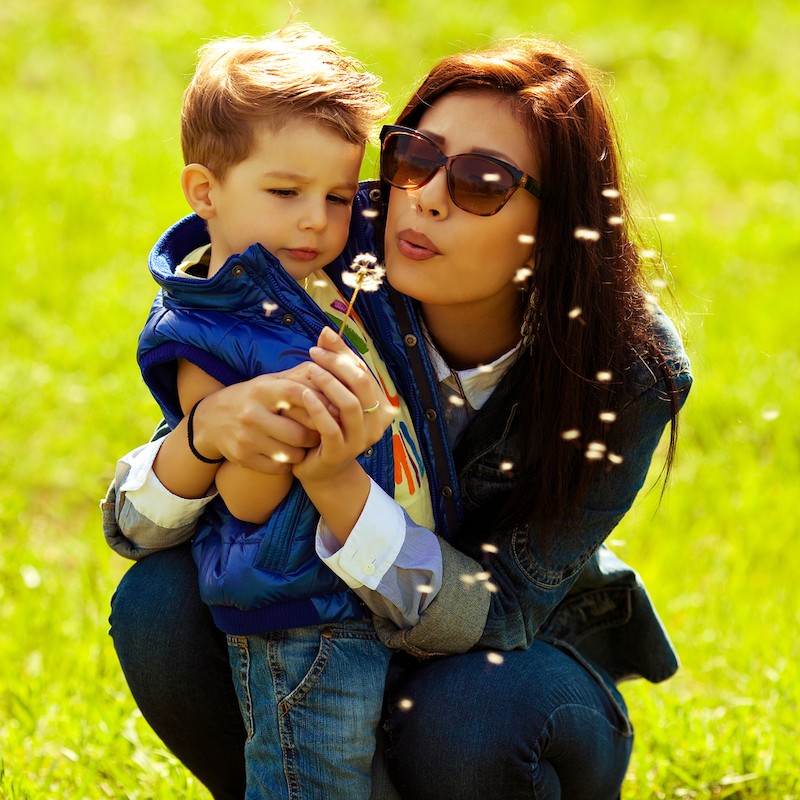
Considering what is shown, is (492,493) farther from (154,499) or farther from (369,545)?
(154,499)

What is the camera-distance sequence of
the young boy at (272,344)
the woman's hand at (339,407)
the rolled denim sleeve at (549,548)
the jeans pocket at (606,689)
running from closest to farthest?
the woman's hand at (339,407), the young boy at (272,344), the rolled denim sleeve at (549,548), the jeans pocket at (606,689)

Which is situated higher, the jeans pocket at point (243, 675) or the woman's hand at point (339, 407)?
the woman's hand at point (339, 407)

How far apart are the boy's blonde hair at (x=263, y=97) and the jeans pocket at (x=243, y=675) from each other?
0.89m

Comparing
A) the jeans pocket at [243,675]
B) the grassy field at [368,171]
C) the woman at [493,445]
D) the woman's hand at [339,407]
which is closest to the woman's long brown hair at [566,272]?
the woman at [493,445]

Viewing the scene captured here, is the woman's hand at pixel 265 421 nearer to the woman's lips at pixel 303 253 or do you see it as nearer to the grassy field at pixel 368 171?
the woman's lips at pixel 303 253

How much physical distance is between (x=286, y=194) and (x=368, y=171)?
573 millimetres

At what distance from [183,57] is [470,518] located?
208 inches

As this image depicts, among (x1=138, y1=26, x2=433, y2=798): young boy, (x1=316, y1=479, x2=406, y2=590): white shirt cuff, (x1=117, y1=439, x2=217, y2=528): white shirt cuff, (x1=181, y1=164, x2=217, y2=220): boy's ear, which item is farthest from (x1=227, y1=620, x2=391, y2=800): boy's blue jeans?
(x1=181, y1=164, x2=217, y2=220): boy's ear

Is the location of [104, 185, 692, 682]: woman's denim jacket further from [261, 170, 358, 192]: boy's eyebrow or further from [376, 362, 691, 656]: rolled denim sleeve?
[261, 170, 358, 192]: boy's eyebrow

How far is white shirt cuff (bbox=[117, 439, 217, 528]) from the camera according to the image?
7.36ft

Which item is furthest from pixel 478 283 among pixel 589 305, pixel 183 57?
pixel 183 57

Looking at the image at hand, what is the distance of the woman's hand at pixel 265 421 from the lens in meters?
1.97

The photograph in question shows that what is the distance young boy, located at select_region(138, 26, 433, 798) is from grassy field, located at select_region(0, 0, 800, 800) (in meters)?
0.52

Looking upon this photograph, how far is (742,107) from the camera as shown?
23.5 feet
